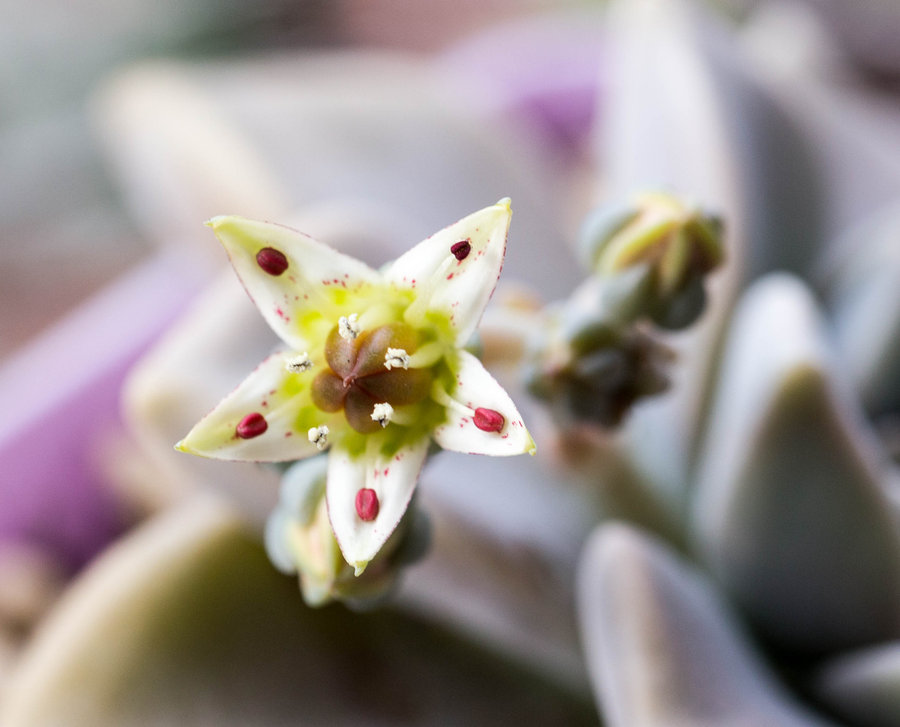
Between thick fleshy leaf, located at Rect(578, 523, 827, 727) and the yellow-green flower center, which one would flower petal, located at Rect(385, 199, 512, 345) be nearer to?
the yellow-green flower center

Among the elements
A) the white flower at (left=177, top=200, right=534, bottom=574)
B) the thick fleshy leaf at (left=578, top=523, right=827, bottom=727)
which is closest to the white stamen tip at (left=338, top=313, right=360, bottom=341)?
the white flower at (left=177, top=200, right=534, bottom=574)

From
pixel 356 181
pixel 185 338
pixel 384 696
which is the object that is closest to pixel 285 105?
pixel 356 181

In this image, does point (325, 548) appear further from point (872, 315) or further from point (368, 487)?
point (872, 315)

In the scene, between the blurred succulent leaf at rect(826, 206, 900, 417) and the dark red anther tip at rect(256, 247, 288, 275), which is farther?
the blurred succulent leaf at rect(826, 206, 900, 417)

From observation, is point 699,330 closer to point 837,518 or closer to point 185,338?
point 837,518

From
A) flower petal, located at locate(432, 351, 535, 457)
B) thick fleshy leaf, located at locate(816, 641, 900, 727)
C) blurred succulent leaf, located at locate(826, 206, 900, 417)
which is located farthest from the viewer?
blurred succulent leaf, located at locate(826, 206, 900, 417)

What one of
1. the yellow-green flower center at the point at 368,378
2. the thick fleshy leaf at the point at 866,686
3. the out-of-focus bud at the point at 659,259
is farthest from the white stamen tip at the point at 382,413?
the thick fleshy leaf at the point at 866,686

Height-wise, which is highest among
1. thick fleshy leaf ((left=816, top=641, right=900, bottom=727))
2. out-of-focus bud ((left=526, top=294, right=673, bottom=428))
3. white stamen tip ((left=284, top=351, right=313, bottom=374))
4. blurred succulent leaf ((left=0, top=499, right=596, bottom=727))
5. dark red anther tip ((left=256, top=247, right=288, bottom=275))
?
out-of-focus bud ((left=526, top=294, right=673, bottom=428))
